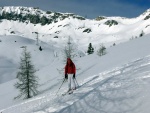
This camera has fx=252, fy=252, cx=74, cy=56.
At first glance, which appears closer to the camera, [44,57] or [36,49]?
[44,57]

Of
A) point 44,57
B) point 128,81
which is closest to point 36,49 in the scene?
point 44,57

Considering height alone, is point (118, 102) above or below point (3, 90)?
above

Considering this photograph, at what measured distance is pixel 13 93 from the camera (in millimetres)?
44500

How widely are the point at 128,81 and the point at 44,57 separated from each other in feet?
410

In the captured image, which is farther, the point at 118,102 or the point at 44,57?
the point at 44,57

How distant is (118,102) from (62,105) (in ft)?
10.2

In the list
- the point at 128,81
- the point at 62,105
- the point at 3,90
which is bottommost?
the point at 3,90

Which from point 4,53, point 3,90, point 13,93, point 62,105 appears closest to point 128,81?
point 62,105

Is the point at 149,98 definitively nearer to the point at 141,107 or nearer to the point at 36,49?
the point at 141,107

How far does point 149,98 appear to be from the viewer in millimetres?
11602

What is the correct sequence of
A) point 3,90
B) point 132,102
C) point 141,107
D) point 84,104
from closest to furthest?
point 141,107, point 132,102, point 84,104, point 3,90

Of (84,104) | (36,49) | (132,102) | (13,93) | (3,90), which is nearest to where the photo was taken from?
(132,102)

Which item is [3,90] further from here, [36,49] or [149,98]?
[36,49]

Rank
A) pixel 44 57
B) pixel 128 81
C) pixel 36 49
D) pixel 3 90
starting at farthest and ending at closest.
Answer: pixel 36 49
pixel 44 57
pixel 3 90
pixel 128 81
